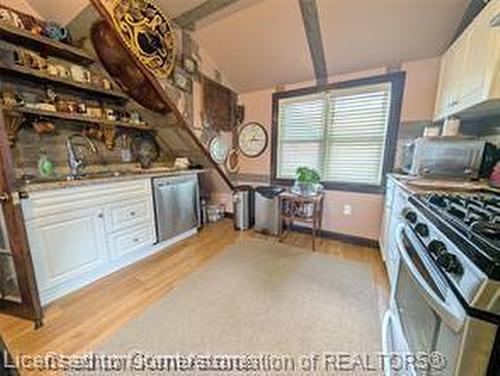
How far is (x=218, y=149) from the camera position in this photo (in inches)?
136

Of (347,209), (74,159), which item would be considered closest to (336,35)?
(347,209)

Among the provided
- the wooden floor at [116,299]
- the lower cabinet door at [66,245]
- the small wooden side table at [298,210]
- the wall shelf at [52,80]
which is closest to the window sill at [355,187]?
the small wooden side table at [298,210]

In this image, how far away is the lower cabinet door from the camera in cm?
168

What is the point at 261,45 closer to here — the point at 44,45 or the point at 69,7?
the point at 69,7

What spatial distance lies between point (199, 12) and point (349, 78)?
1852mm

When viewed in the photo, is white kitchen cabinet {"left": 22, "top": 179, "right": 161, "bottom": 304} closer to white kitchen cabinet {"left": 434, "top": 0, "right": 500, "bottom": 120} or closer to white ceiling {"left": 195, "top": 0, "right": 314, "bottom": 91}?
white ceiling {"left": 195, "top": 0, "right": 314, "bottom": 91}

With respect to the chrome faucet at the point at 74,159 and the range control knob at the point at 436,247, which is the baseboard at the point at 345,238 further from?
the chrome faucet at the point at 74,159

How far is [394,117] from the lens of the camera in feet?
8.52

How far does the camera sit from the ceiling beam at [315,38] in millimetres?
2119

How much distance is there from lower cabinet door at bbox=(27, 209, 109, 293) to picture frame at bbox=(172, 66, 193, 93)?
153cm

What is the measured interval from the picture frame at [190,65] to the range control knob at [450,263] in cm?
278

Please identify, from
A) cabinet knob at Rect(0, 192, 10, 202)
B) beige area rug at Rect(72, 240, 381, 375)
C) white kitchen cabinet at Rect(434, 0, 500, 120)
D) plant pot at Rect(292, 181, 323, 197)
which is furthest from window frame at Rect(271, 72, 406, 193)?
cabinet knob at Rect(0, 192, 10, 202)

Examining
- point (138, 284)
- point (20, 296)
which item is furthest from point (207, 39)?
point (20, 296)

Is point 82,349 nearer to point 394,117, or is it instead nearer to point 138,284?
point 138,284
